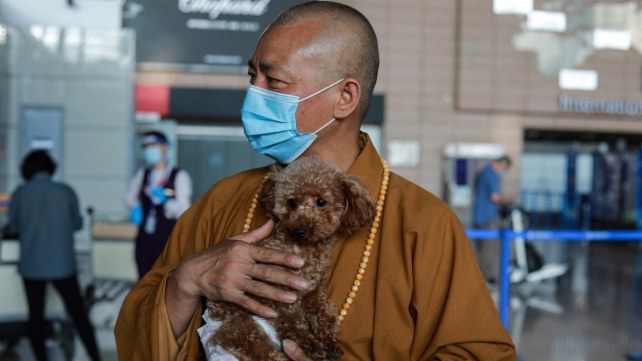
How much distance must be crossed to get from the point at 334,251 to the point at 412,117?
10.8 m

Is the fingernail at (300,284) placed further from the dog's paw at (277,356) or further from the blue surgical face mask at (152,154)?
the blue surgical face mask at (152,154)

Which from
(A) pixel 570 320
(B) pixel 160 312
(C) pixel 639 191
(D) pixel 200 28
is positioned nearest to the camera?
(B) pixel 160 312

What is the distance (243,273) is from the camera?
108cm

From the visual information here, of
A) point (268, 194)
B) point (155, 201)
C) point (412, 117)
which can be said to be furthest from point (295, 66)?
point (412, 117)

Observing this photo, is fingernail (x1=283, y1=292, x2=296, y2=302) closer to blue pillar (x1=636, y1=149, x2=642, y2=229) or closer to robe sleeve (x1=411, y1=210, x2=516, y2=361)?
Answer: robe sleeve (x1=411, y1=210, x2=516, y2=361)

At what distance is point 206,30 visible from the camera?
377 centimetres

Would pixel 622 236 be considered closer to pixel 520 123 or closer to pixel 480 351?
pixel 480 351

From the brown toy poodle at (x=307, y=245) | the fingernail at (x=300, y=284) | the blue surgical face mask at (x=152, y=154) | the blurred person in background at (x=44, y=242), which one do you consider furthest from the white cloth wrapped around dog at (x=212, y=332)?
the blue surgical face mask at (x=152, y=154)

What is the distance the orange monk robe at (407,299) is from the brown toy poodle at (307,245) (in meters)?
0.05

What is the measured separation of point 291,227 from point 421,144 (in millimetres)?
11008

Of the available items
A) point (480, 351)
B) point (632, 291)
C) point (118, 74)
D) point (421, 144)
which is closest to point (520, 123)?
point (421, 144)

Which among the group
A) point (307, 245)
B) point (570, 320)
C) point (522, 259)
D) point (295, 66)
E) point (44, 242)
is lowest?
point (570, 320)

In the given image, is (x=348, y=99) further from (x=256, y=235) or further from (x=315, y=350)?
(x=315, y=350)

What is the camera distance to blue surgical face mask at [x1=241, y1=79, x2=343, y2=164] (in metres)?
1.25
